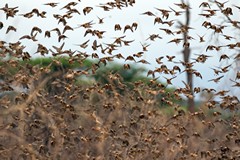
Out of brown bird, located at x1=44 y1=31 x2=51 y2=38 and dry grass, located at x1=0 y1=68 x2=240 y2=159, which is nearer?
dry grass, located at x1=0 y1=68 x2=240 y2=159

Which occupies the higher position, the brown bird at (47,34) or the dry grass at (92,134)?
the brown bird at (47,34)

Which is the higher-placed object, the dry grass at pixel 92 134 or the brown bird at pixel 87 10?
the brown bird at pixel 87 10

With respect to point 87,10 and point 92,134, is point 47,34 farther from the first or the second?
point 92,134

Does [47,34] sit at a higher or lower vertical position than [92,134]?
higher

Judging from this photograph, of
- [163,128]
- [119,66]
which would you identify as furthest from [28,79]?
[119,66]

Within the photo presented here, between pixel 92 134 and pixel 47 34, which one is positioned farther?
pixel 92 134

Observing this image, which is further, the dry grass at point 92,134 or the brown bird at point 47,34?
the brown bird at point 47,34

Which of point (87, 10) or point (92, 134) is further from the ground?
point (87, 10)

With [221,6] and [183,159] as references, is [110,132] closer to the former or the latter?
[183,159]

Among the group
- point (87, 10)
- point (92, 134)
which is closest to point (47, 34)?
point (87, 10)

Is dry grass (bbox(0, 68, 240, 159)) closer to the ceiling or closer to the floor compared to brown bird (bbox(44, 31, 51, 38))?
closer to the floor

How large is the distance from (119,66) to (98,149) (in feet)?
65.8

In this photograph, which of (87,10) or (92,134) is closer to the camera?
(87,10)

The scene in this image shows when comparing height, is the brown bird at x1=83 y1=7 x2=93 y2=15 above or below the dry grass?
above
